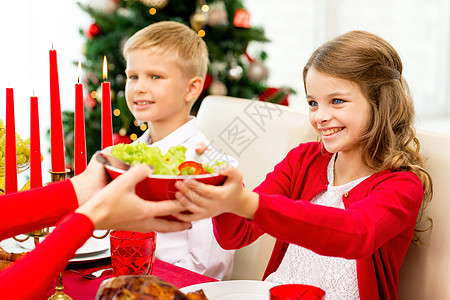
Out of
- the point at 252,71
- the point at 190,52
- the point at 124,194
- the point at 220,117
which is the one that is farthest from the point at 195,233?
→ the point at 252,71

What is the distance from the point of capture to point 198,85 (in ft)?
6.67

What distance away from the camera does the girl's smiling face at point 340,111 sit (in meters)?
1.39

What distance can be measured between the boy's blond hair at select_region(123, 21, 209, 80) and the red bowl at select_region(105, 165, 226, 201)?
1.02 m

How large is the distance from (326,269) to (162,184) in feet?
2.26

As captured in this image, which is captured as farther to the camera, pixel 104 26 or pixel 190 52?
pixel 104 26

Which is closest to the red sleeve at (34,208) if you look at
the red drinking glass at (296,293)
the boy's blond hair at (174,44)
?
the red drinking glass at (296,293)

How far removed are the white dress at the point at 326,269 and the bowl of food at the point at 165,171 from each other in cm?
54

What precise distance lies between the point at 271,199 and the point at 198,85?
1.02 meters

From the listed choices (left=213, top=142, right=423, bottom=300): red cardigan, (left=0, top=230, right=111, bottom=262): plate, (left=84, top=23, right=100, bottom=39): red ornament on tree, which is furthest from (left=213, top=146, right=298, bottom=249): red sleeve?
(left=84, top=23, right=100, bottom=39): red ornament on tree

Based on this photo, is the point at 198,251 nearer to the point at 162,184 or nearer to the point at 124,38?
the point at 162,184

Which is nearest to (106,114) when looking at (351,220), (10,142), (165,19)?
(10,142)

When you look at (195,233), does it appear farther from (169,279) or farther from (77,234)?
(77,234)

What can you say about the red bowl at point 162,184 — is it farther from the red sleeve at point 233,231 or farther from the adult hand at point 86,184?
the red sleeve at point 233,231

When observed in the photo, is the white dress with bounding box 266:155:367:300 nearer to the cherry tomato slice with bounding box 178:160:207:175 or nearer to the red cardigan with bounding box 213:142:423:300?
the red cardigan with bounding box 213:142:423:300
